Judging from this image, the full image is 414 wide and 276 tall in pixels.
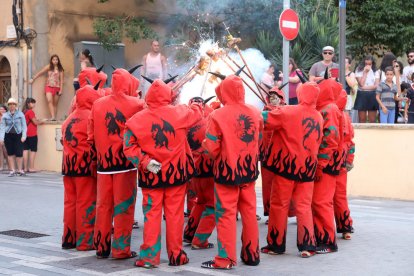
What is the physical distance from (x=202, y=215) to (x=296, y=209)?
109 cm

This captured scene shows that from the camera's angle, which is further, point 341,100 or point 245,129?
point 341,100

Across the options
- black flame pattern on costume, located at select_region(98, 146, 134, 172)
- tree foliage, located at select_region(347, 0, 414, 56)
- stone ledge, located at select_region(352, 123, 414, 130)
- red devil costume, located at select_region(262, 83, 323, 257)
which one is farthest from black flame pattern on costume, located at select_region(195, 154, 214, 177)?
tree foliage, located at select_region(347, 0, 414, 56)

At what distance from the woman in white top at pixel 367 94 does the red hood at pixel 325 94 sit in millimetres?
6860

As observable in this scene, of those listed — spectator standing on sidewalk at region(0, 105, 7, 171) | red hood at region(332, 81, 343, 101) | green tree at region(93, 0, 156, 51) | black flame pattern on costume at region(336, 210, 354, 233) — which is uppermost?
green tree at region(93, 0, 156, 51)

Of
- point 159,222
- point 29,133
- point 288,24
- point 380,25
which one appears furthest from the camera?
point 380,25

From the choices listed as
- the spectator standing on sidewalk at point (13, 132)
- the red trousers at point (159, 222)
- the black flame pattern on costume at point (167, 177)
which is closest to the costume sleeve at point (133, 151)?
the black flame pattern on costume at point (167, 177)

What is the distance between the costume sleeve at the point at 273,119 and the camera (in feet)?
26.3

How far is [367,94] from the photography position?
1525 centimetres

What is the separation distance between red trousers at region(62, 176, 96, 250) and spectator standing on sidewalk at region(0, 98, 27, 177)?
9.41m

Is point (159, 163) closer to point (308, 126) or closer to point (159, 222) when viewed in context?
point (159, 222)

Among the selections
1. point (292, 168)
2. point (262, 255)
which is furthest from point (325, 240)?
point (292, 168)

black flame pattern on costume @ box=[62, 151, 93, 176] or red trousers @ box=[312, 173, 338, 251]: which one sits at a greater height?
black flame pattern on costume @ box=[62, 151, 93, 176]

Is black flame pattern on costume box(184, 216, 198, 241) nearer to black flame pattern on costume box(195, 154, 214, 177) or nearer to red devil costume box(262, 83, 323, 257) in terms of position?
black flame pattern on costume box(195, 154, 214, 177)

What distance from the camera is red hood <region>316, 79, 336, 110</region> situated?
855 cm
